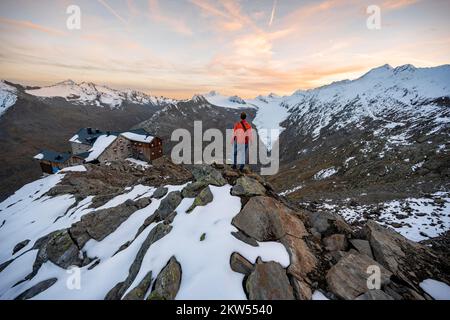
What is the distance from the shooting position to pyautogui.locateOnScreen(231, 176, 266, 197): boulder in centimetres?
1154

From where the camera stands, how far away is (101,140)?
59281 mm

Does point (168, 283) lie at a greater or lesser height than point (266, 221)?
lesser

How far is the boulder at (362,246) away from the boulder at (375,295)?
2320 mm

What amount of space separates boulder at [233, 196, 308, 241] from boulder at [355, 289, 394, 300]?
3145mm

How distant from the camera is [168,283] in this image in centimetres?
710

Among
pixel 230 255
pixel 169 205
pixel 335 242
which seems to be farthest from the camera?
pixel 169 205

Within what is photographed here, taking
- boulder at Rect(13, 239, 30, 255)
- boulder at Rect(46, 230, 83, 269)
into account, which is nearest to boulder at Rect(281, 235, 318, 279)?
boulder at Rect(46, 230, 83, 269)

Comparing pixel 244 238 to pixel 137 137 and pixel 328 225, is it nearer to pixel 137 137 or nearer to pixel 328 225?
pixel 328 225

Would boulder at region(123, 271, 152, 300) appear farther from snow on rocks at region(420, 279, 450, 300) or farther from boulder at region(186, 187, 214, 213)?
snow on rocks at region(420, 279, 450, 300)

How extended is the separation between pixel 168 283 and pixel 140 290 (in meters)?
1.13

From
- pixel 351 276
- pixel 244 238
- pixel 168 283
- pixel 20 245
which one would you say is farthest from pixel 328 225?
pixel 20 245

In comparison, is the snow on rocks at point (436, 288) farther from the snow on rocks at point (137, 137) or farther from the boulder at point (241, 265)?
the snow on rocks at point (137, 137)

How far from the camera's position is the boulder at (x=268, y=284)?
6.49 m
